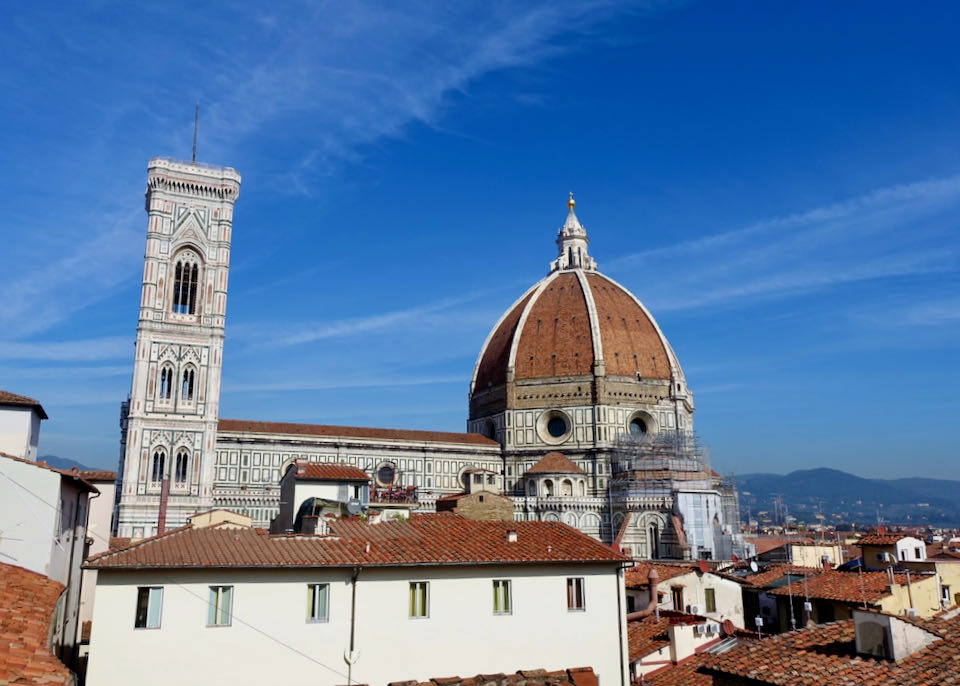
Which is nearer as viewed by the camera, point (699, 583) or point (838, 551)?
point (699, 583)

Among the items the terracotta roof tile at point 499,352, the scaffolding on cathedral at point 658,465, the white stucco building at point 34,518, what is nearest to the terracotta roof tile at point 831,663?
the white stucco building at point 34,518

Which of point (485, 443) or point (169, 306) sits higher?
point (169, 306)

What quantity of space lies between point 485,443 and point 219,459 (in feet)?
75.0

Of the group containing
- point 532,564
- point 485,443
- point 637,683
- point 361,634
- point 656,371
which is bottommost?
point 637,683

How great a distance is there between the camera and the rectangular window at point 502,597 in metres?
15.6

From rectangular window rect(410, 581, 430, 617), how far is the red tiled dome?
183ft

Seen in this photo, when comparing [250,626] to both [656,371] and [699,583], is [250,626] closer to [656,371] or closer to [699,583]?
[699,583]

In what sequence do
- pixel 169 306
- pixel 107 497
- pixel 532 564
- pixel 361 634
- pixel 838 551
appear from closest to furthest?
pixel 361 634, pixel 532 564, pixel 107 497, pixel 838 551, pixel 169 306

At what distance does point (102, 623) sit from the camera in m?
13.0

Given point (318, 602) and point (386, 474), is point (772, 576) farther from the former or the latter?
point (386, 474)

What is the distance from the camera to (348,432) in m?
62.0

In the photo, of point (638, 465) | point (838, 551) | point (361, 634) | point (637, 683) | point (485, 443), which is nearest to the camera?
point (361, 634)

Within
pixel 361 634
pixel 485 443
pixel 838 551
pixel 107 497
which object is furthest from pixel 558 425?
pixel 361 634

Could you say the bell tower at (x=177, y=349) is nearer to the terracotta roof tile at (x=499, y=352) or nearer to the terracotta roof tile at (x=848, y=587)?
the terracotta roof tile at (x=499, y=352)
